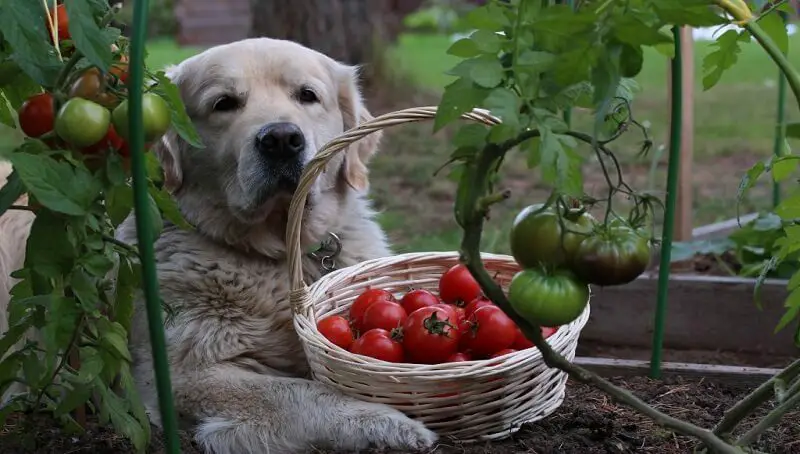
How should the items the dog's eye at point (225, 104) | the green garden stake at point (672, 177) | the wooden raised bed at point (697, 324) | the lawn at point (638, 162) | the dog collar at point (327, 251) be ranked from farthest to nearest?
the lawn at point (638, 162) → the wooden raised bed at point (697, 324) → the dog collar at point (327, 251) → the dog's eye at point (225, 104) → the green garden stake at point (672, 177)

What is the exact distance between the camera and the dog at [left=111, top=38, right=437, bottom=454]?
8.36ft

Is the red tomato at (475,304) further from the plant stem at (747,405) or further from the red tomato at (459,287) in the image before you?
the plant stem at (747,405)

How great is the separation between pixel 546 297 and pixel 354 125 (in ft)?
5.89

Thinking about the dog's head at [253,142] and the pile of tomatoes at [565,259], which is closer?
the pile of tomatoes at [565,259]

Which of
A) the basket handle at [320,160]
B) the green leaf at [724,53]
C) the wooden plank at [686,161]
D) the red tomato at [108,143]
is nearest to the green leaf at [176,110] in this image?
the red tomato at [108,143]

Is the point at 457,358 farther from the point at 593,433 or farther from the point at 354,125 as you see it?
the point at 354,125

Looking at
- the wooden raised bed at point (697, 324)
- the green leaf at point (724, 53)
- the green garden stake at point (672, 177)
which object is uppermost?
the green leaf at point (724, 53)

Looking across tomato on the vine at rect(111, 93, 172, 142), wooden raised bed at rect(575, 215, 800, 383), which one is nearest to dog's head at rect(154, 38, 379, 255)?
tomato on the vine at rect(111, 93, 172, 142)

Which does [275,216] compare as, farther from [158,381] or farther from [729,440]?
[729,440]

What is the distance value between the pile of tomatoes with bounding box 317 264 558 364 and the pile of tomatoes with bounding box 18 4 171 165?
840 mm

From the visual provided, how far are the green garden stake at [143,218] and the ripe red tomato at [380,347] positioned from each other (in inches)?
24.7

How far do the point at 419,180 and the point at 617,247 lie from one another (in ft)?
15.3

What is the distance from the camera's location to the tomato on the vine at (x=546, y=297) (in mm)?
1479

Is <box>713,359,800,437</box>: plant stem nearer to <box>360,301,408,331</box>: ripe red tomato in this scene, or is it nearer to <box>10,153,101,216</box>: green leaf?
<box>360,301,408,331</box>: ripe red tomato
